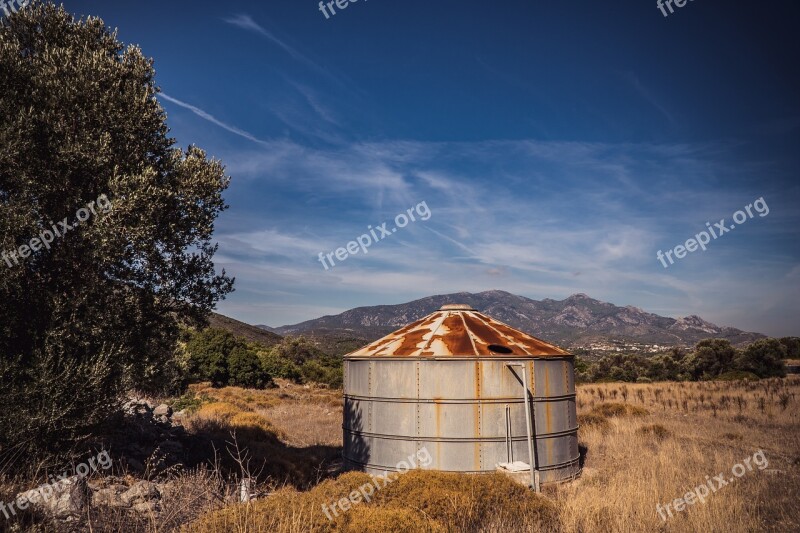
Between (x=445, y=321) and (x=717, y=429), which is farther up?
(x=445, y=321)

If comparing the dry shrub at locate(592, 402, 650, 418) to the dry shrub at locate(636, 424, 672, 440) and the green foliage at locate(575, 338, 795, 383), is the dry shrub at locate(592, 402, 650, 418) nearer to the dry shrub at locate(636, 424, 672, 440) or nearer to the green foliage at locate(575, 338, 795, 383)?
the dry shrub at locate(636, 424, 672, 440)

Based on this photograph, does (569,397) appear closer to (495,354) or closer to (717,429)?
(495,354)

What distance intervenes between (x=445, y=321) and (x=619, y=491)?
274 inches

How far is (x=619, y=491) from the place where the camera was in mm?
10703

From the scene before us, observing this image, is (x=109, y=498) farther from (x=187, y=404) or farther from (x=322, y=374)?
(x=322, y=374)

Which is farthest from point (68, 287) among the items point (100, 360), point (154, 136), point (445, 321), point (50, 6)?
point (445, 321)

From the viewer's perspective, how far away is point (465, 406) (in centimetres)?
1310

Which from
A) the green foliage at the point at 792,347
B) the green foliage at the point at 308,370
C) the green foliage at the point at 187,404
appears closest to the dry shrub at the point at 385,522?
the green foliage at the point at 187,404

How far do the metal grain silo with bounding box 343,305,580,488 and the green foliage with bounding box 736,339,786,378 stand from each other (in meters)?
40.2

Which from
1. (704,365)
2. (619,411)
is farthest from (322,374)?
(704,365)

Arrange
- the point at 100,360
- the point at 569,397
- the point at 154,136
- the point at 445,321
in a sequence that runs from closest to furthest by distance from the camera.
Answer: the point at 100,360
the point at 154,136
the point at 569,397
the point at 445,321

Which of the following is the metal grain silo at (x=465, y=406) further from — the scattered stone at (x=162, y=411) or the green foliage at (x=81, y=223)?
the scattered stone at (x=162, y=411)

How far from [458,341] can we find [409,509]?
6192 mm

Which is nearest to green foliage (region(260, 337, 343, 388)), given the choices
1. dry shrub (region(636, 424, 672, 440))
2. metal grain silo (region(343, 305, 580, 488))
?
dry shrub (region(636, 424, 672, 440))
